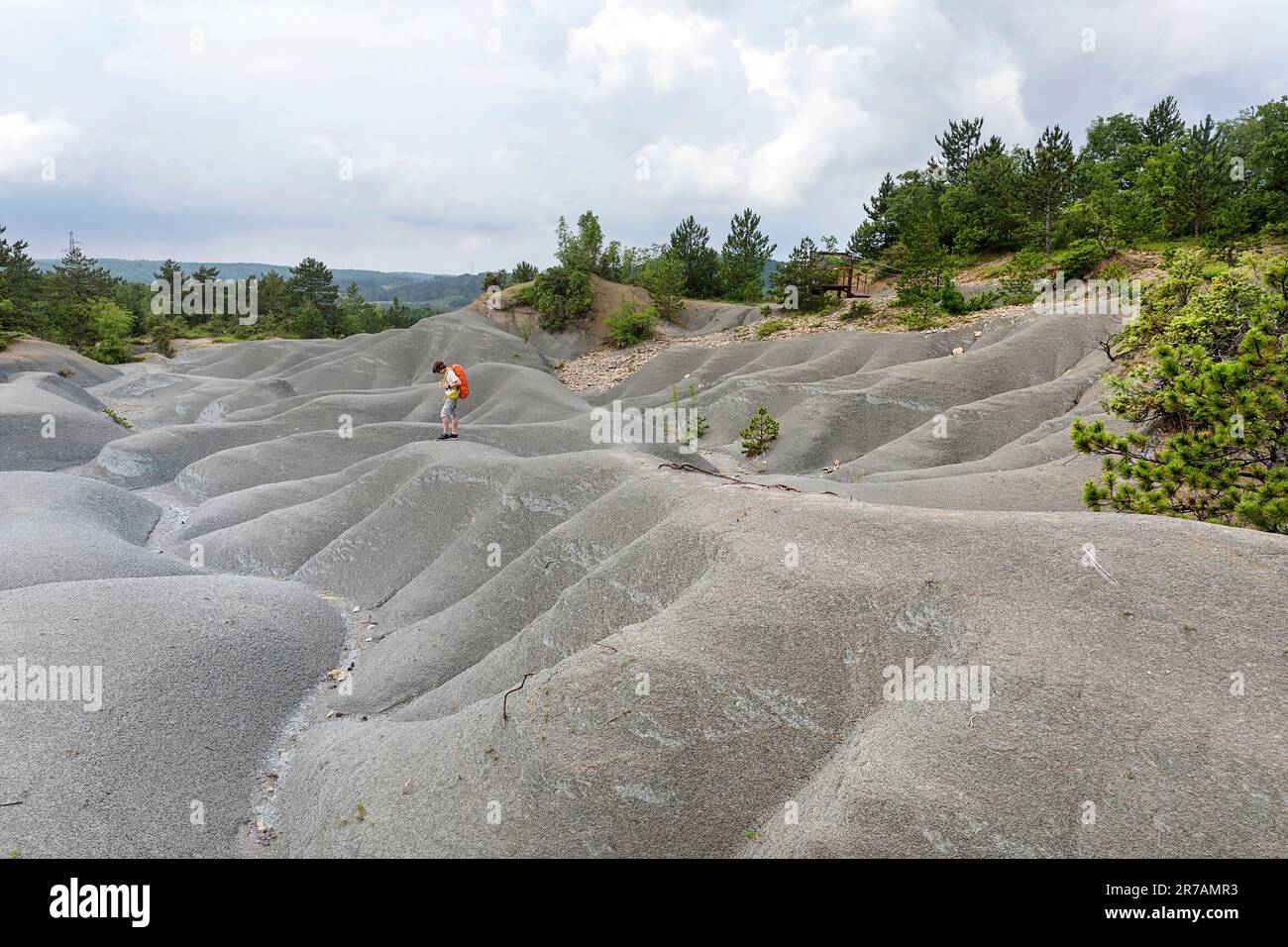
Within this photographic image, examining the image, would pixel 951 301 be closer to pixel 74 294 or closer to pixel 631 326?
pixel 631 326

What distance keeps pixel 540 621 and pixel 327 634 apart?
4862 millimetres

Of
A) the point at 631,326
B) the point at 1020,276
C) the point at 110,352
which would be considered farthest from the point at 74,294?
the point at 1020,276

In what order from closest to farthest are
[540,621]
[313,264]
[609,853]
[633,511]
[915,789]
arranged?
[915,789]
[609,853]
[540,621]
[633,511]
[313,264]

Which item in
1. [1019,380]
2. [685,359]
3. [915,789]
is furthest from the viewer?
[685,359]

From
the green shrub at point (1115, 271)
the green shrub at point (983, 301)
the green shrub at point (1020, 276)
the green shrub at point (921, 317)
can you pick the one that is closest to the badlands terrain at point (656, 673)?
the green shrub at point (921, 317)

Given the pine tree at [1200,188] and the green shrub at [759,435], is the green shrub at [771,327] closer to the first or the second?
the green shrub at [759,435]

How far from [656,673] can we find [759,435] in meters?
17.2

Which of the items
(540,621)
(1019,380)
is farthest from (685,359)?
(540,621)

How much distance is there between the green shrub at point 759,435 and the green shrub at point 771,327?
15037 mm

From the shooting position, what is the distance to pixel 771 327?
37.5 m

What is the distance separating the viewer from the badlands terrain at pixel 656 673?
490cm

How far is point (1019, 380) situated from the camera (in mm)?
22625
